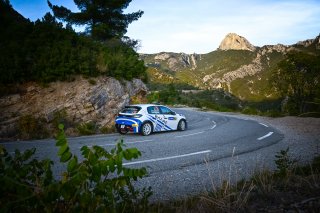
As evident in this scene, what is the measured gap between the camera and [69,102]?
14414 millimetres

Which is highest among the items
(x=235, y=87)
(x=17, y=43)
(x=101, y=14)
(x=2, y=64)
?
(x=101, y=14)

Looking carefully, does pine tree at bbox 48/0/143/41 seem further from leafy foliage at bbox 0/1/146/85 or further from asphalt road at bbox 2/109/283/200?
asphalt road at bbox 2/109/283/200

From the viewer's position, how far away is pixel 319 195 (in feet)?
9.84

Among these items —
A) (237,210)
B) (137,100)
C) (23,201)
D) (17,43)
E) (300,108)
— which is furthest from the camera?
(300,108)

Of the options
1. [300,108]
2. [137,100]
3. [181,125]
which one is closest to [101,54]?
[137,100]

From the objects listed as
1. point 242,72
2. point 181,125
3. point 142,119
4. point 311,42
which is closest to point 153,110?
point 142,119

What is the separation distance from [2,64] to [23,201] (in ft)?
44.5

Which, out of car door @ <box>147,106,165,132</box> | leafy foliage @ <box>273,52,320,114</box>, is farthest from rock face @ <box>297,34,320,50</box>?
car door @ <box>147,106,165,132</box>

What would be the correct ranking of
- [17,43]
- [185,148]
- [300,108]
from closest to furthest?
[185,148], [17,43], [300,108]

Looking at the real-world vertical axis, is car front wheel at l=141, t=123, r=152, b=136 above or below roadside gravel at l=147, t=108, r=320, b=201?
below

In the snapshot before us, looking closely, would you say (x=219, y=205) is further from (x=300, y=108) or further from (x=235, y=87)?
(x=235, y=87)

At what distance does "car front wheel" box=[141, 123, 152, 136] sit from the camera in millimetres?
13584

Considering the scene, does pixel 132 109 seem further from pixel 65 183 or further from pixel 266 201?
pixel 65 183

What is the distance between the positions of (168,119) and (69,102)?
5515 millimetres
